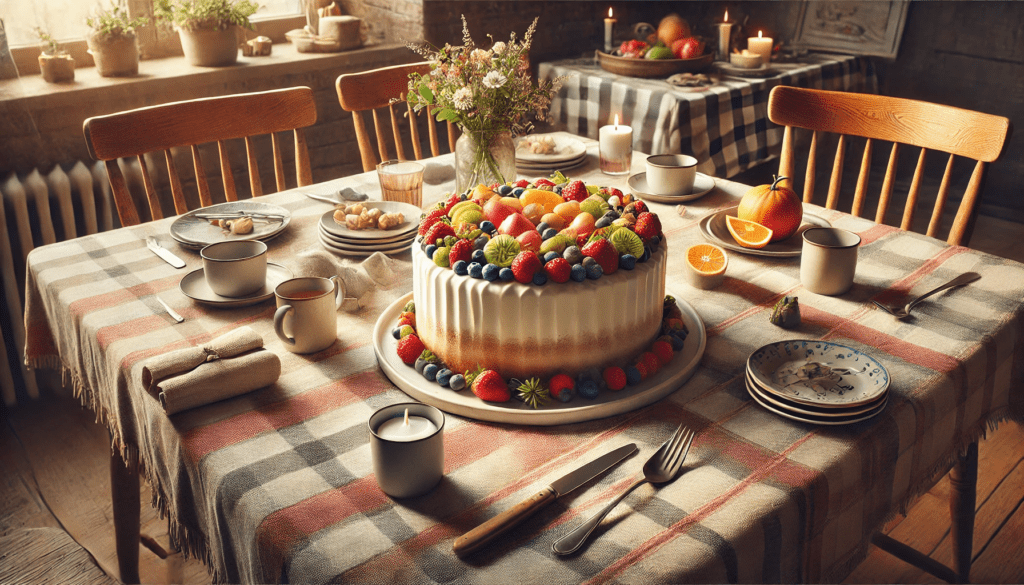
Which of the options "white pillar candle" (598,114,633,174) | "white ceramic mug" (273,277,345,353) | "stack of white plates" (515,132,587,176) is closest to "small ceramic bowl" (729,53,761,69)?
"stack of white plates" (515,132,587,176)

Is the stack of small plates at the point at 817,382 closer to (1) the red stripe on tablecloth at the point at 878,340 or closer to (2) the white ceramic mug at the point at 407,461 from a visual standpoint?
(1) the red stripe on tablecloth at the point at 878,340

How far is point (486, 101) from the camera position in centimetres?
141

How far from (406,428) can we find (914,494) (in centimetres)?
65

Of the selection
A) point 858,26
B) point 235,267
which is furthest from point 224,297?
point 858,26

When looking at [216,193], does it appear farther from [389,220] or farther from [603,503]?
[603,503]

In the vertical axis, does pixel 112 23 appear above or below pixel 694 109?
above

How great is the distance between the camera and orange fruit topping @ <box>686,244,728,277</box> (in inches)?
48.8

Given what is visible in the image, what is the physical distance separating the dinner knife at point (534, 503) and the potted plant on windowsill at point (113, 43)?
236 cm

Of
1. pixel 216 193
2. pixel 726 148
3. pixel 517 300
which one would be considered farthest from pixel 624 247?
pixel 216 193

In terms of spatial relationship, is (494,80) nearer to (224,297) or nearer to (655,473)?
(224,297)

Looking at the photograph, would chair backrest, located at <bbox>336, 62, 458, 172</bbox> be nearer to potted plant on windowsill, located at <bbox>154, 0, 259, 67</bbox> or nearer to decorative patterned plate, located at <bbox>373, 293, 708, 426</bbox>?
potted plant on windowsill, located at <bbox>154, 0, 259, 67</bbox>

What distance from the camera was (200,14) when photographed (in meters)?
2.62

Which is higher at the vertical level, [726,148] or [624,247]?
[624,247]

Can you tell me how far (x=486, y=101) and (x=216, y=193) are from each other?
169 cm
